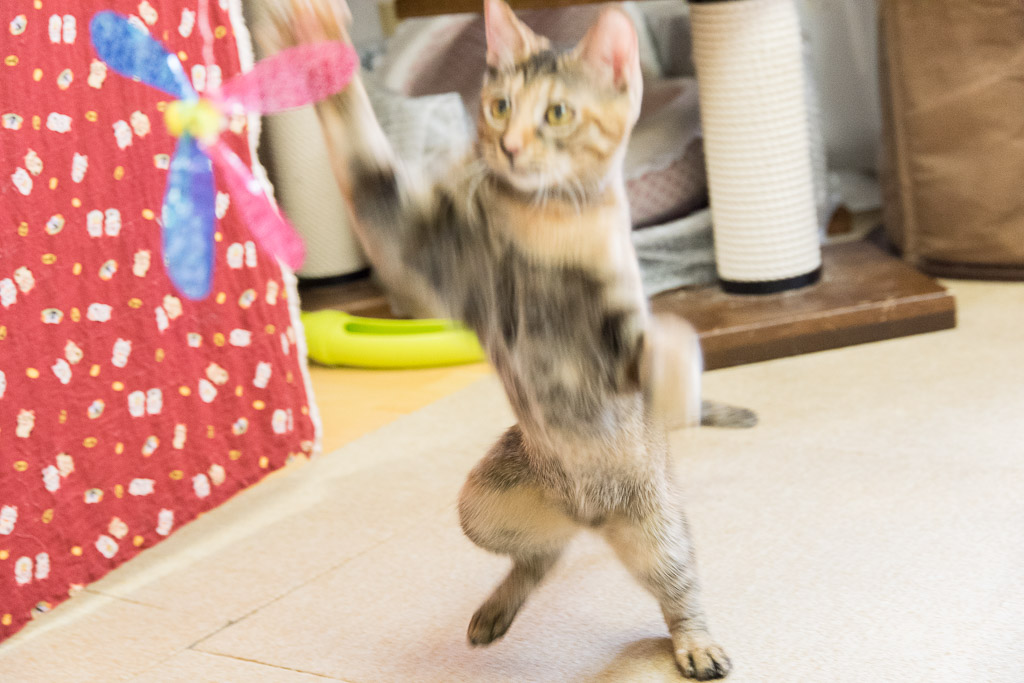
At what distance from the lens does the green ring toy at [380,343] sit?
2141mm

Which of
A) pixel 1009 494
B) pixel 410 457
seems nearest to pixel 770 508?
pixel 1009 494

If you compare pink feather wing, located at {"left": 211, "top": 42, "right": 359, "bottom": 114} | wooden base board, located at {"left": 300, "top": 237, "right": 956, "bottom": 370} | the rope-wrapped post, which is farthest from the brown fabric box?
pink feather wing, located at {"left": 211, "top": 42, "right": 359, "bottom": 114}

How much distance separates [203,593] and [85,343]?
1.24ft

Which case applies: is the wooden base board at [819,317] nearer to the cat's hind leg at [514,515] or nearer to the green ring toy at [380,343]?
the green ring toy at [380,343]

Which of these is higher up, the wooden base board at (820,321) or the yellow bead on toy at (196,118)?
the yellow bead on toy at (196,118)

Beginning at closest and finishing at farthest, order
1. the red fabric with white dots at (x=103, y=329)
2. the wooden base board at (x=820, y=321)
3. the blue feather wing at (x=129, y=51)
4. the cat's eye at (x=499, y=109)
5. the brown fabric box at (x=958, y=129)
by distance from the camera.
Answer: the blue feather wing at (x=129, y=51)
the cat's eye at (x=499, y=109)
the red fabric with white dots at (x=103, y=329)
the wooden base board at (x=820, y=321)
the brown fabric box at (x=958, y=129)

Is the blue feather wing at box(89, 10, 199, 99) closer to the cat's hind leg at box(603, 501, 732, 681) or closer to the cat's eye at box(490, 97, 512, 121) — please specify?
the cat's eye at box(490, 97, 512, 121)

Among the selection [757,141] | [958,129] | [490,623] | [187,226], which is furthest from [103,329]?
[958,129]

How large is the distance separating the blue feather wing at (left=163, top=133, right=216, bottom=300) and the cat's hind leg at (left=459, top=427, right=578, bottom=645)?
450mm

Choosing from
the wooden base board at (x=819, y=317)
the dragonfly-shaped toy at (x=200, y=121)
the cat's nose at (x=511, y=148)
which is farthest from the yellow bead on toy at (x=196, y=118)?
the wooden base board at (x=819, y=317)

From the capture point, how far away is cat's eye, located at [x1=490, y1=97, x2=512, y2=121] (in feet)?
2.55

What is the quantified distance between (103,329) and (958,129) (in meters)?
1.72

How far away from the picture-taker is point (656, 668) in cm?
111

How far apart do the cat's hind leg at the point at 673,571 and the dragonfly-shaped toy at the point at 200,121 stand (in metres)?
0.50
